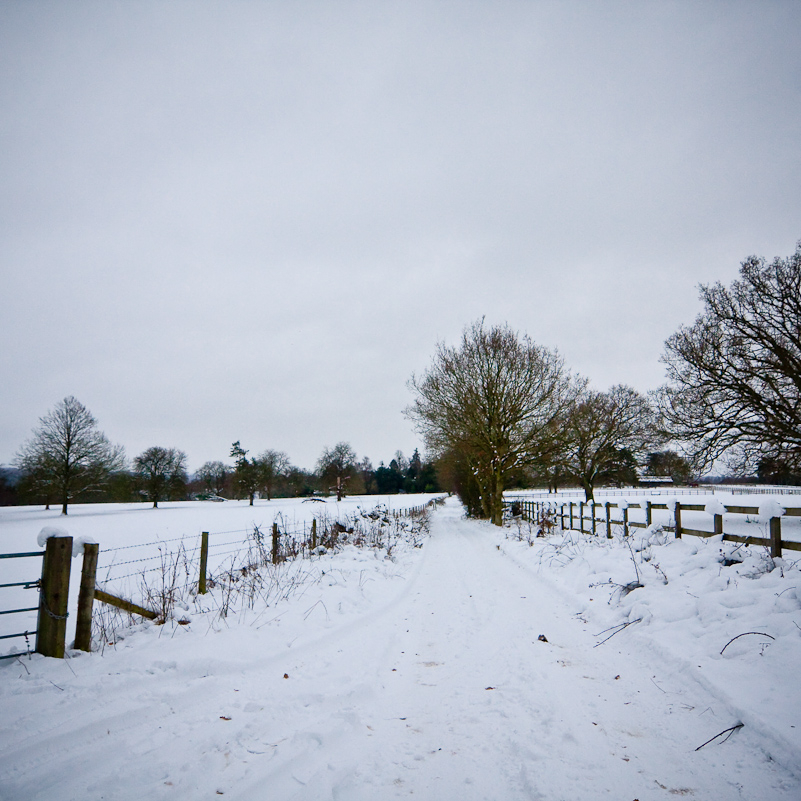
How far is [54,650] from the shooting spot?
4516 mm

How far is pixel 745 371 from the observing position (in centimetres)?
1566

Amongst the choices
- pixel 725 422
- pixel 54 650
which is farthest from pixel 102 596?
pixel 725 422

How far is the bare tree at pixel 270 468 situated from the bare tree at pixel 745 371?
5965 centimetres

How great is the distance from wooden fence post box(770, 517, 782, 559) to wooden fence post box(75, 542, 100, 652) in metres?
8.59

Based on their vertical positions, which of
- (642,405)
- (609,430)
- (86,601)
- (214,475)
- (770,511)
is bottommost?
(214,475)

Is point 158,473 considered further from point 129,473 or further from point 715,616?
point 715,616

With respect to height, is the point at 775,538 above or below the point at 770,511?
below

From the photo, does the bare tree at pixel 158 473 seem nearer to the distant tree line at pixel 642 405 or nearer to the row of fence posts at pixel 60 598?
the distant tree line at pixel 642 405

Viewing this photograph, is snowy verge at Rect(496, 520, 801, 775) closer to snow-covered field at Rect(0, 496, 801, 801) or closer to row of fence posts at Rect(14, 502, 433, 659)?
snow-covered field at Rect(0, 496, 801, 801)

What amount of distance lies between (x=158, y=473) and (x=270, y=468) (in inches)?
645

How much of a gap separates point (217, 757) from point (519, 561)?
32.1ft

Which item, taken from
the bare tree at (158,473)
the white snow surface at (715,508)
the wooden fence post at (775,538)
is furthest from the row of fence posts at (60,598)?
the bare tree at (158,473)

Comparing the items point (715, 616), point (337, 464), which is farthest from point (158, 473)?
point (715, 616)

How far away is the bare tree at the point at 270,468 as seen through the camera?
6668 centimetres
